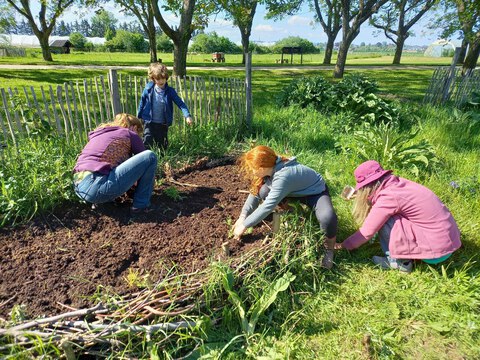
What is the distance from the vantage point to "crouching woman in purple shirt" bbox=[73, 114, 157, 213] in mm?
2887

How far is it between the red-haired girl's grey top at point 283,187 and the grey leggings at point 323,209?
0.05 m

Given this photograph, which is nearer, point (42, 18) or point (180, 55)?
point (180, 55)

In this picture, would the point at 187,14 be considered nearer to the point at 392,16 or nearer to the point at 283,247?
the point at 283,247

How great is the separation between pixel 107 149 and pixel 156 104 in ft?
5.29

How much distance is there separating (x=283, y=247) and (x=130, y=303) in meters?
1.17


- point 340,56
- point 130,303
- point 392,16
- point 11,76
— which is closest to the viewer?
point 130,303

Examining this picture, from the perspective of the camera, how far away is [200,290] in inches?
88.8

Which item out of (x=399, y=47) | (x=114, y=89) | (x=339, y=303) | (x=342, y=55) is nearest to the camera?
(x=339, y=303)

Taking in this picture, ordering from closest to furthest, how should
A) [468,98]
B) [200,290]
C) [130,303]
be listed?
[130,303] → [200,290] → [468,98]

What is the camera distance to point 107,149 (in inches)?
117

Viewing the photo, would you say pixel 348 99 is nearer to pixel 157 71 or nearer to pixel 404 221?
pixel 157 71

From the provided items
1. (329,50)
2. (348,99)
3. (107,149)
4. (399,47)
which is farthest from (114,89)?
(399,47)

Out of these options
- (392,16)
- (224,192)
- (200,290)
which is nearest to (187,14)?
(224,192)

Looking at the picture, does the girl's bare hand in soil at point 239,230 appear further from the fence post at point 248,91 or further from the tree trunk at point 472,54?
the tree trunk at point 472,54
